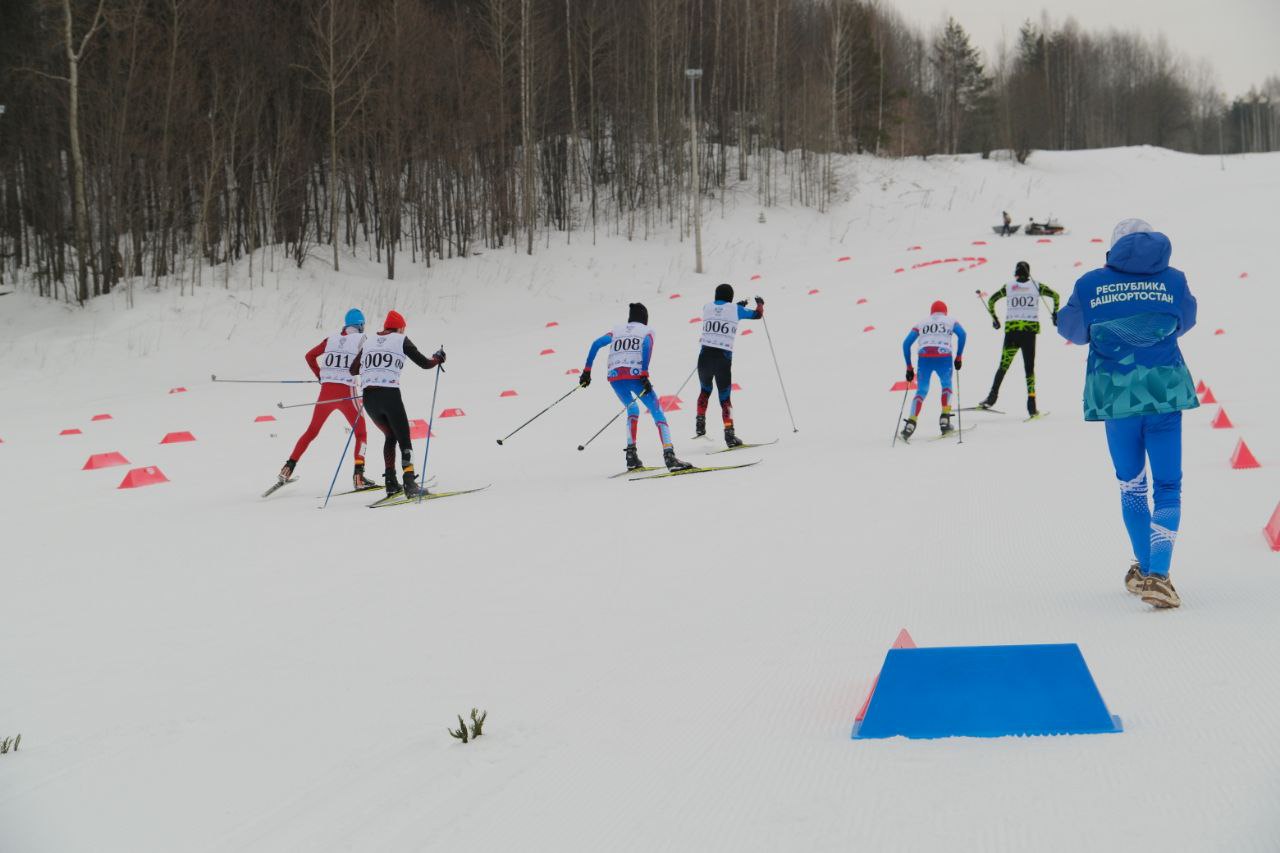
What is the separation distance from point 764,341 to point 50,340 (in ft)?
56.7

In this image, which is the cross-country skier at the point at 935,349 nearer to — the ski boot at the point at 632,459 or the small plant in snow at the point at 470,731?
the ski boot at the point at 632,459

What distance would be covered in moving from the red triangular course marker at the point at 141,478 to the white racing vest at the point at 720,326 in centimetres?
707

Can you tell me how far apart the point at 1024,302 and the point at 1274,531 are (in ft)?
26.7

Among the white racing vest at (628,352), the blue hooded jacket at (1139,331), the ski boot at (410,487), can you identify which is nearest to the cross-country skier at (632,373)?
the white racing vest at (628,352)

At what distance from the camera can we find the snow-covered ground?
11.0ft

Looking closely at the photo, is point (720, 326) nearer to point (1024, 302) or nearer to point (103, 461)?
point (1024, 302)

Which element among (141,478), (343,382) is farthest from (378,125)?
(343,382)

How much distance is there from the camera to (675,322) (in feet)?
93.6

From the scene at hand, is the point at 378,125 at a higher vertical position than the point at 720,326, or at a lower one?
higher

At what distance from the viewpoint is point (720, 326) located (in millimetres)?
13922

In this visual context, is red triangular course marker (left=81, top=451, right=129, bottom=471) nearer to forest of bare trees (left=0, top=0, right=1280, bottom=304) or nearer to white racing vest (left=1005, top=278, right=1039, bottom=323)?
white racing vest (left=1005, top=278, right=1039, bottom=323)

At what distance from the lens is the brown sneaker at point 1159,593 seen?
5355mm

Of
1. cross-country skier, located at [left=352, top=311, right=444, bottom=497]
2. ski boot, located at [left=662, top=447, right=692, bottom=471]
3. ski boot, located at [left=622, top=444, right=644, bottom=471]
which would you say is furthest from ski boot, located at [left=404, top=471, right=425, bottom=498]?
ski boot, located at [left=662, top=447, right=692, bottom=471]

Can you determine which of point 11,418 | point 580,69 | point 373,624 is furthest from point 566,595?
point 580,69
